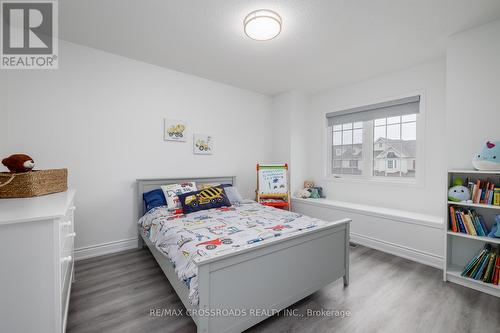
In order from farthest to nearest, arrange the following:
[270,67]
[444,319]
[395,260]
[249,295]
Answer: [270,67] → [395,260] → [444,319] → [249,295]

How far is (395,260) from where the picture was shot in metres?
2.78

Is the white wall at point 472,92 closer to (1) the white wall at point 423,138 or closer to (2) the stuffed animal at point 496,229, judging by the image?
(1) the white wall at point 423,138

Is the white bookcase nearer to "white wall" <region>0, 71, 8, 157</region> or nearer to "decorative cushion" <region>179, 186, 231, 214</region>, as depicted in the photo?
"decorative cushion" <region>179, 186, 231, 214</region>

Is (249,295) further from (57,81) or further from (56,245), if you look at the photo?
(57,81)

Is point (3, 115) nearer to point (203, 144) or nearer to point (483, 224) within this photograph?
point (203, 144)

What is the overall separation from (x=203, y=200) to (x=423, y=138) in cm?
310

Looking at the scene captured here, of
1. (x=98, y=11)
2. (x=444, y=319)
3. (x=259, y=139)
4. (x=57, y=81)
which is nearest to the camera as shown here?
(x=444, y=319)

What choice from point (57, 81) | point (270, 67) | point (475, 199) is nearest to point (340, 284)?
point (475, 199)

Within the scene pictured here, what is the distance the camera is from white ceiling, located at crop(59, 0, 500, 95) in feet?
6.50

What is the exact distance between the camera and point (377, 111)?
11.6ft

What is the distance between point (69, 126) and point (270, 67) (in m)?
2.66

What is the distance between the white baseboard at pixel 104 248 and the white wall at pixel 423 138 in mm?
3344

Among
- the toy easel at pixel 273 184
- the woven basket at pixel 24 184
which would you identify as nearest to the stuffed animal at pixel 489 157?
the toy easel at pixel 273 184

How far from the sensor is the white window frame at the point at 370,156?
10.1 feet
